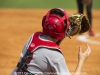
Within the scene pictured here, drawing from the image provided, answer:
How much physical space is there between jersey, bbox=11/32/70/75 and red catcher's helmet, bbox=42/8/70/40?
0.09 meters

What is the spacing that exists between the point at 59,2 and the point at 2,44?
8818 mm

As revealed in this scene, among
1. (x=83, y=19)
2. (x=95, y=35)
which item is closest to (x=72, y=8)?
(x=95, y=35)

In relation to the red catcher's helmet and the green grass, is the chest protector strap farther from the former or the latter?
the green grass

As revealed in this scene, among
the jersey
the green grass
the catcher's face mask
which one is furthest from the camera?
the green grass

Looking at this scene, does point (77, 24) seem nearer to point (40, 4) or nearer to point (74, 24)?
point (74, 24)

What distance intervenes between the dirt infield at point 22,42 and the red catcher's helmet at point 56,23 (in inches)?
57.6

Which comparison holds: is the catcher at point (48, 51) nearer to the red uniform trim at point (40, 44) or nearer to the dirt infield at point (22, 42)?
the red uniform trim at point (40, 44)

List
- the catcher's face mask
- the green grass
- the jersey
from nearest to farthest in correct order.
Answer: the jersey
the catcher's face mask
the green grass

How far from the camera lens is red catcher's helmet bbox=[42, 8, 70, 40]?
315 cm

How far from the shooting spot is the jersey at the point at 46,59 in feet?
10.1

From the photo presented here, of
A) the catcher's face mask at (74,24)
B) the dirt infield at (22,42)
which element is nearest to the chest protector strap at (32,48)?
the catcher's face mask at (74,24)

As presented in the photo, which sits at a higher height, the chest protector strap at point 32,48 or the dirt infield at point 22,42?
the chest protector strap at point 32,48

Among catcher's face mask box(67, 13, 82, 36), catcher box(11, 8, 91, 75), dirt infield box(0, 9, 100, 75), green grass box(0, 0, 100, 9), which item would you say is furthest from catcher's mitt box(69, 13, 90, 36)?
green grass box(0, 0, 100, 9)

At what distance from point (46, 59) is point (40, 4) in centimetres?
1414
